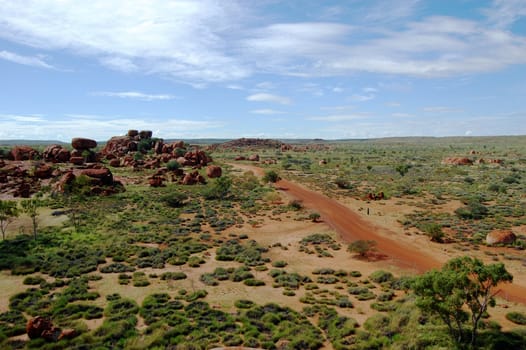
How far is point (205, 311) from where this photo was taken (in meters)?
19.7

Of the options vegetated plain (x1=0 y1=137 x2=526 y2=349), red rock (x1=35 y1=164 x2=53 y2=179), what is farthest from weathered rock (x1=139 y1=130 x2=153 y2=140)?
vegetated plain (x1=0 y1=137 x2=526 y2=349)

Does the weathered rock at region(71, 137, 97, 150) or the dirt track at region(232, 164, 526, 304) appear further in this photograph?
the weathered rock at region(71, 137, 97, 150)

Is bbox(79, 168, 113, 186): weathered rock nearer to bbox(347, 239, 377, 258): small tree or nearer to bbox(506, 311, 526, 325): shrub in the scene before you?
bbox(347, 239, 377, 258): small tree

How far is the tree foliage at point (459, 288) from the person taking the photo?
45.6 feet

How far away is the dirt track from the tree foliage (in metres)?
9.08

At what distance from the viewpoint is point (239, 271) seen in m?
25.9

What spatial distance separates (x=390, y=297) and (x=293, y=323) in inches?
295

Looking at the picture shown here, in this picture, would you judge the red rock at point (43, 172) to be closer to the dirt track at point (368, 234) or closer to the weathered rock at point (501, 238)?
the dirt track at point (368, 234)

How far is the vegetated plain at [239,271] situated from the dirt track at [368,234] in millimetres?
861

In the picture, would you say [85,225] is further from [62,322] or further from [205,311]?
[205,311]

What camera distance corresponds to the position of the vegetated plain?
17000 mm

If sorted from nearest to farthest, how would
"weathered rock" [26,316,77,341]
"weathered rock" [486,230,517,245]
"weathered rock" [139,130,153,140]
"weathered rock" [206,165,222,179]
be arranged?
"weathered rock" [26,316,77,341], "weathered rock" [486,230,517,245], "weathered rock" [206,165,222,179], "weathered rock" [139,130,153,140]

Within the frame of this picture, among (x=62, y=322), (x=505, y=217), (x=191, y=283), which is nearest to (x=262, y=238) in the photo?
(x=191, y=283)

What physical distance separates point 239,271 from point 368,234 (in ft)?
55.1
